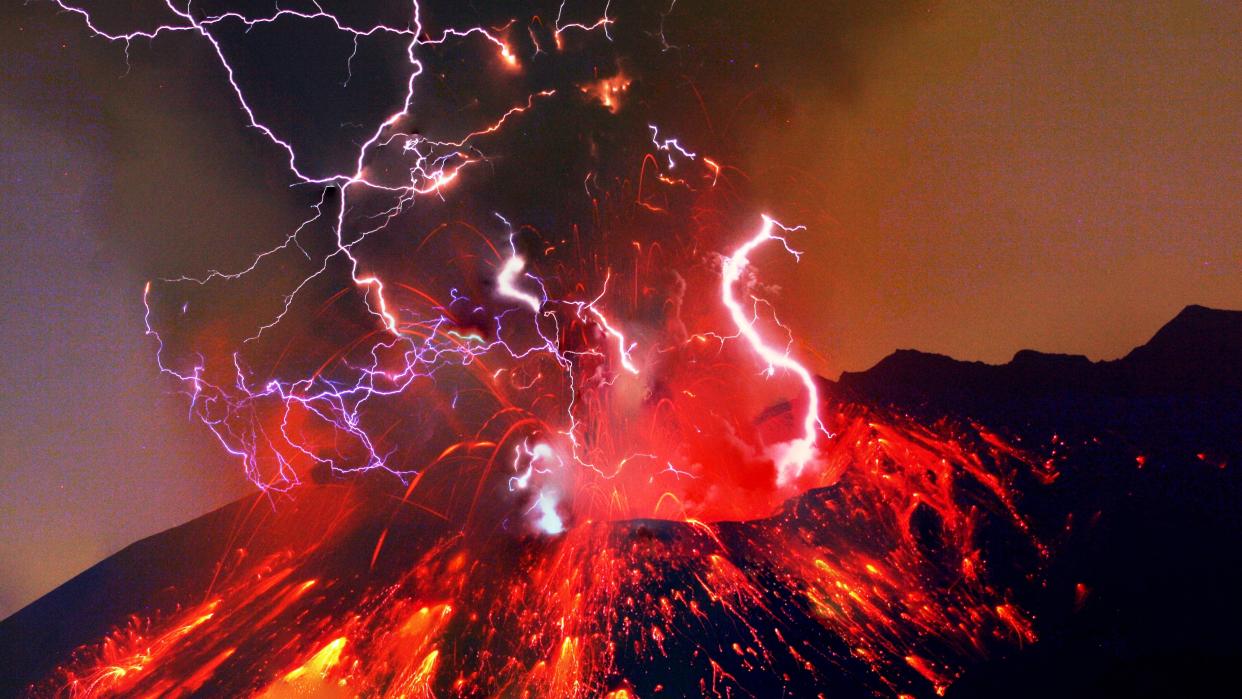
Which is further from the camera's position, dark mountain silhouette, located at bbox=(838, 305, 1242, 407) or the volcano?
dark mountain silhouette, located at bbox=(838, 305, 1242, 407)

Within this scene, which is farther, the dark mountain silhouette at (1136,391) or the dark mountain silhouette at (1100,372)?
the dark mountain silhouette at (1100,372)

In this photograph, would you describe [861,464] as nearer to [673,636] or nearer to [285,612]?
[673,636]

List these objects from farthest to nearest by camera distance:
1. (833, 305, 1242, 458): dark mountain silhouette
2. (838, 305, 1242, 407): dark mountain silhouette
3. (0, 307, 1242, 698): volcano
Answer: (838, 305, 1242, 407): dark mountain silhouette < (833, 305, 1242, 458): dark mountain silhouette < (0, 307, 1242, 698): volcano

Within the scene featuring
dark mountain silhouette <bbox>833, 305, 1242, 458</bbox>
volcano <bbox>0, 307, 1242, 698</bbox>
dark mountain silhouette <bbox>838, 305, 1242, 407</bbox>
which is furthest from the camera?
dark mountain silhouette <bbox>838, 305, 1242, 407</bbox>

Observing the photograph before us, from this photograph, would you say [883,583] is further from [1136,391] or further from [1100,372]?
[1100,372]

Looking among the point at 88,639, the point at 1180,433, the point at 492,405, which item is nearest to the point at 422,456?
the point at 492,405

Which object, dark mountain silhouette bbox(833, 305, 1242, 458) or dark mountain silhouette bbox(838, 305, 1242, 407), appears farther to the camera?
dark mountain silhouette bbox(838, 305, 1242, 407)

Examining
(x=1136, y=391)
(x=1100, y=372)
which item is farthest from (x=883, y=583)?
(x=1100, y=372)

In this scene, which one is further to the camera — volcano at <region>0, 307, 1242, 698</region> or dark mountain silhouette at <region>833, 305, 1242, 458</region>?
dark mountain silhouette at <region>833, 305, 1242, 458</region>
